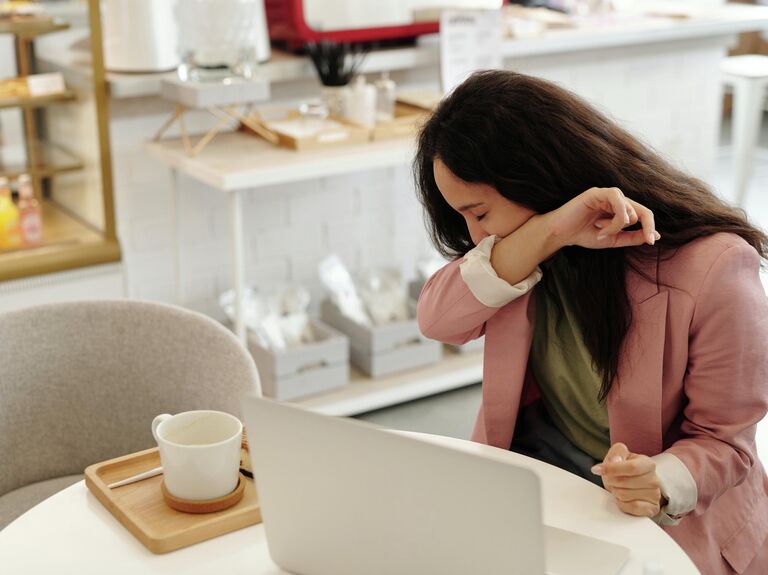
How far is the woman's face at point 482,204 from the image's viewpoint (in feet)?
4.73

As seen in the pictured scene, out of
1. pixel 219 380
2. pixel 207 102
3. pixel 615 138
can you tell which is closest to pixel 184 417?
pixel 219 380

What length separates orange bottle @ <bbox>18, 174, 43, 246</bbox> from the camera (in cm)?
288

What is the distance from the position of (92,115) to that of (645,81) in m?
2.17

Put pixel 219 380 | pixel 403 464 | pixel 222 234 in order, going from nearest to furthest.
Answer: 1. pixel 403 464
2. pixel 219 380
3. pixel 222 234

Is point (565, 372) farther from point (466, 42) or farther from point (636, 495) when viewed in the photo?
point (466, 42)

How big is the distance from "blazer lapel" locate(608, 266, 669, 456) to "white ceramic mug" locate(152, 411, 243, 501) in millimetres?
529

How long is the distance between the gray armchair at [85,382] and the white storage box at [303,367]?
1.12 m

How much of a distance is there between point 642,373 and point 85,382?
0.95 metres

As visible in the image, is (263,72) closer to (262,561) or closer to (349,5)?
(349,5)

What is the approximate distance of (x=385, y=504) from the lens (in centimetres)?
102

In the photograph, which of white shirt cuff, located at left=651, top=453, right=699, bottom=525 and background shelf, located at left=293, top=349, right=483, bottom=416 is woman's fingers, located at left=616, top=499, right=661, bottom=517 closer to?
white shirt cuff, located at left=651, top=453, right=699, bottom=525

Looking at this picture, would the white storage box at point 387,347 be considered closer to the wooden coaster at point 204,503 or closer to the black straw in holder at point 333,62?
the black straw in holder at point 333,62

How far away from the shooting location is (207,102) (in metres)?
2.71

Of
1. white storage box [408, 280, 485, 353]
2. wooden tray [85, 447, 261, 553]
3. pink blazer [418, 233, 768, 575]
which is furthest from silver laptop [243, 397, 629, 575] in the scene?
white storage box [408, 280, 485, 353]
